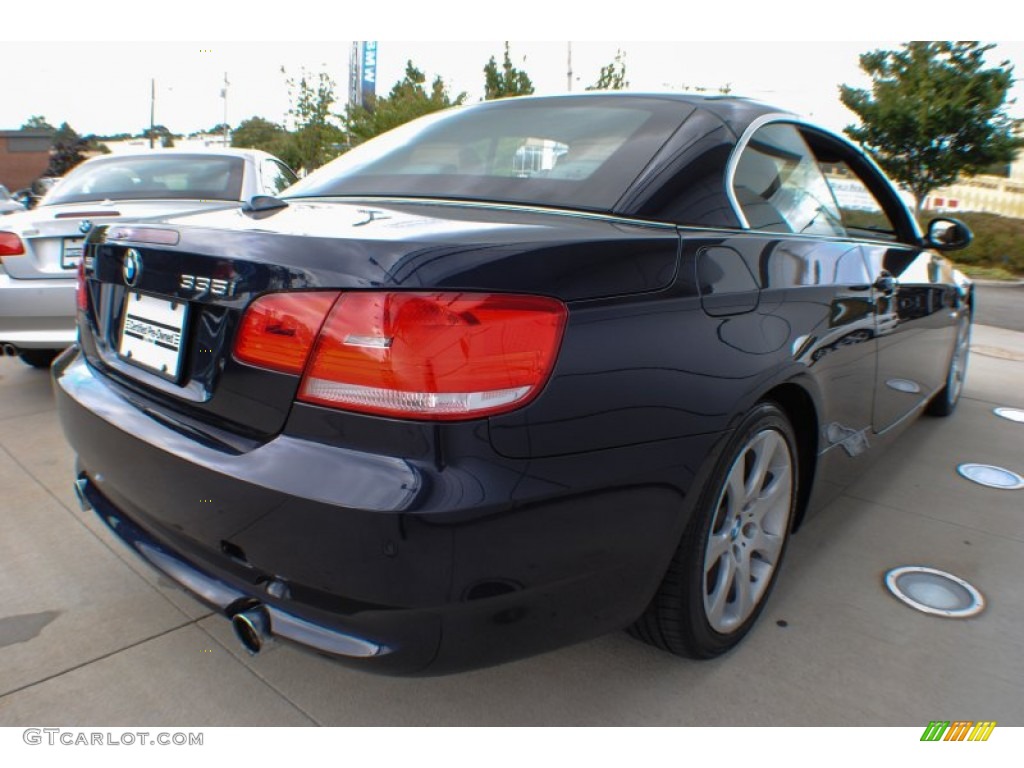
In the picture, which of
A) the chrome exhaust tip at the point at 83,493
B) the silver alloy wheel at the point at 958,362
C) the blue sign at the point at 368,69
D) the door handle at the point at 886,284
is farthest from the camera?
the blue sign at the point at 368,69

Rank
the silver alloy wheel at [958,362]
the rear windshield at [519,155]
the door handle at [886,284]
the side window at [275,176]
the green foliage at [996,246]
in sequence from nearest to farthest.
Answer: the rear windshield at [519,155]
the door handle at [886,284]
the silver alloy wheel at [958,362]
the side window at [275,176]
the green foliage at [996,246]

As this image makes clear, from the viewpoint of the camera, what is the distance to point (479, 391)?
Result: 1386mm

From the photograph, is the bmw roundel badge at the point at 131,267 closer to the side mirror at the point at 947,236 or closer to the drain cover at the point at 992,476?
the side mirror at the point at 947,236

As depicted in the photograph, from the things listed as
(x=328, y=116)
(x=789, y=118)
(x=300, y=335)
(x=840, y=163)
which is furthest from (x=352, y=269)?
(x=328, y=116)

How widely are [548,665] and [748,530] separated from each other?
663 millimetres

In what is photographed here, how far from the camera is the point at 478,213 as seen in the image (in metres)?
1.81

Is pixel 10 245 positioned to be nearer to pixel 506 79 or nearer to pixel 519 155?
pixel 519 155

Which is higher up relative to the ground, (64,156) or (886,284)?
(64,156)

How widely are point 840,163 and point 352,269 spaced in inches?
89.3

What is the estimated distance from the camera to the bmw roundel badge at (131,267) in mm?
1811

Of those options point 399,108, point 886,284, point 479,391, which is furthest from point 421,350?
point 399,108
